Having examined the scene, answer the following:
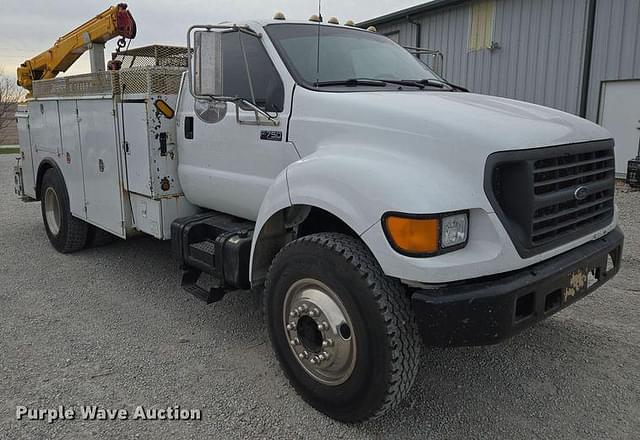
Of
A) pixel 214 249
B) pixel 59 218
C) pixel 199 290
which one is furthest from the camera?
pixel 59 218

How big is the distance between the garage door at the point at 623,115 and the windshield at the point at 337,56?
9012mm

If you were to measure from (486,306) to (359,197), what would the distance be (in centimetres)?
80

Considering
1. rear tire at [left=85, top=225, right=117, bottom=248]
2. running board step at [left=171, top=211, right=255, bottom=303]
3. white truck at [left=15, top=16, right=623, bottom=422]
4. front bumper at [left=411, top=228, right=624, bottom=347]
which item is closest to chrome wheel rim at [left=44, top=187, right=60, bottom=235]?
rear tire at [left=85, top=225, right=117, bottom=248]

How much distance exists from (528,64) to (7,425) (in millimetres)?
12658

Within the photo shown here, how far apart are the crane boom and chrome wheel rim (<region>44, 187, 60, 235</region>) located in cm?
187

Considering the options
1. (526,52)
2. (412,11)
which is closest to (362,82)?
(526,52)

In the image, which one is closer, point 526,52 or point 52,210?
point 52,210

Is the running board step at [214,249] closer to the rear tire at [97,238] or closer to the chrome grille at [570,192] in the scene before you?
the chrome grille at [570,192]

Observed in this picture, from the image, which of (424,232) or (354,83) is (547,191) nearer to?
(424,232)

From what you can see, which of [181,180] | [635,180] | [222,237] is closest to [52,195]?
[181,180]

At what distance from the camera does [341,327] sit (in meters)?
2.88

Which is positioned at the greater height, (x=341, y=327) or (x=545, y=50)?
(x=545, y=50)

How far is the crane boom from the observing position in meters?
6.30

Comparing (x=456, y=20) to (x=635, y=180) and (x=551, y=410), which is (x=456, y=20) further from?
(x=551, y=410)
